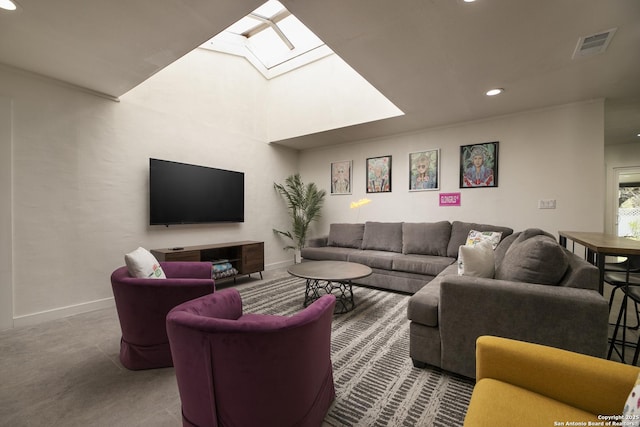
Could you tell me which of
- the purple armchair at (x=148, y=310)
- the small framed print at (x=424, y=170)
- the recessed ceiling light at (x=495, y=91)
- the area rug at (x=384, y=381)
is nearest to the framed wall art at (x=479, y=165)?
the small framed print at (x=424, y=170)

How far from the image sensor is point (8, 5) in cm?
168

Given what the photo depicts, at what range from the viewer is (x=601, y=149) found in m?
3.11

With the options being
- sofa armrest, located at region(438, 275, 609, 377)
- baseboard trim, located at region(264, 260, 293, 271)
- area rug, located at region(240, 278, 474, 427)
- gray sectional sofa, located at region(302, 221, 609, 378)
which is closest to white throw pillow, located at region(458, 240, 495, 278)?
gray sectional sofa, located at region(302, 221, 609, 378)

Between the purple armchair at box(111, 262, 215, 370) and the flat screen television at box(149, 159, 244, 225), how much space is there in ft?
6.02

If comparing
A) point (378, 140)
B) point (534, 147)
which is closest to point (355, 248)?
point (378, 140)

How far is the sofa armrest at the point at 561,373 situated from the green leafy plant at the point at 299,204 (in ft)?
14.1

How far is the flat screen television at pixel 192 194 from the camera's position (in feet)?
11.1

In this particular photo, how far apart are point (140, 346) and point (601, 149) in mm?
5110

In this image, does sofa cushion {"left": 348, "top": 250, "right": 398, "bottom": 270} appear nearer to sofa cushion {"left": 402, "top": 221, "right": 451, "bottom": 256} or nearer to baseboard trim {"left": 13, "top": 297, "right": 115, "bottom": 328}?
sofa cushion {"left": 402, "top": 221, "right": 451, "bottom": 256}

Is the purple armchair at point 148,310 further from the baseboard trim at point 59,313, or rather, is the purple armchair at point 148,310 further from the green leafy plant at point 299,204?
the green leafy plant at point 299,204

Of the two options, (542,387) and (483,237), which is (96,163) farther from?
(483,237)

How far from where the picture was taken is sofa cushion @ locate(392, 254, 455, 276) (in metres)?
3.26

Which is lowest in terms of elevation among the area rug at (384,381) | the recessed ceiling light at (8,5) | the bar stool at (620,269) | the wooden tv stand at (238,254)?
the area rug at (384,381)

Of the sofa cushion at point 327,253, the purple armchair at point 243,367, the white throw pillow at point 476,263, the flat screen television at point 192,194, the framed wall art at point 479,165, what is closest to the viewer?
the purple armchair at point 243,367
